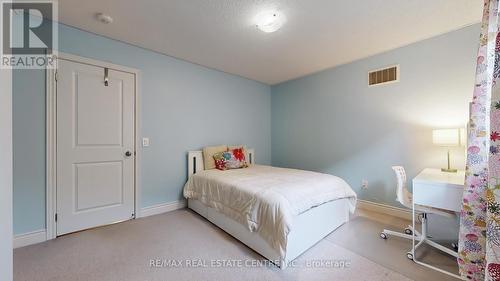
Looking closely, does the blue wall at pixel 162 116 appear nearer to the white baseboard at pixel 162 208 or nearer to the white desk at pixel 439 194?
the white baseboard at pixel 162 208

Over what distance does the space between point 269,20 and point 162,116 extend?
1975 millimetres

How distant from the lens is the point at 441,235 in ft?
7.27

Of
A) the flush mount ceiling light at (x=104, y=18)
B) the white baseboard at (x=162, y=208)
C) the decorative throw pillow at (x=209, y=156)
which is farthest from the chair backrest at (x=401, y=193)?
the flush mount ceiling light at (x=104, y=18)

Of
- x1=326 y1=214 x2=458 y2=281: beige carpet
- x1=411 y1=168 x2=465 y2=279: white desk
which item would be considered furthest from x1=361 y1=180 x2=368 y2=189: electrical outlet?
x1=411 y1=168 x2=465 y2=279: white desk

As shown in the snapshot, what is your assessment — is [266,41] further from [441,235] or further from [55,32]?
[441,235]

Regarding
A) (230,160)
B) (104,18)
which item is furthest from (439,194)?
(104,18)

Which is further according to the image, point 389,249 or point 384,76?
point 384,76

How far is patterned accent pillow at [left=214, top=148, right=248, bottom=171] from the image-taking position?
3207 mm

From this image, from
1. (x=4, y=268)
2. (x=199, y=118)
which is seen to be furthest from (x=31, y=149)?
(x=199, y=118)

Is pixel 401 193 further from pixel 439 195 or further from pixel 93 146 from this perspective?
pixel 93 146

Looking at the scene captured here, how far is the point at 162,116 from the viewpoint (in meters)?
2.98

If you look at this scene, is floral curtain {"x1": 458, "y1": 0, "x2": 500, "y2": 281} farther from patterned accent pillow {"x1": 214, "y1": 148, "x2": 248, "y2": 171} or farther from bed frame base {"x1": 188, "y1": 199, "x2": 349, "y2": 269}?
patterned accent pillow {"x1": 214, "y1": 148, "x2": 248, "y2": 171}

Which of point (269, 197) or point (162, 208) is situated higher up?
point (269, 197)

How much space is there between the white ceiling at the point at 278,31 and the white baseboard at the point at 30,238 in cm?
228
